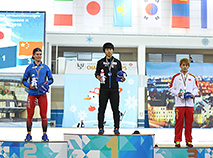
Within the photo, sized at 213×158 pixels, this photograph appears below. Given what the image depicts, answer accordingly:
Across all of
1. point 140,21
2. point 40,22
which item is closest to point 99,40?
point 140,21

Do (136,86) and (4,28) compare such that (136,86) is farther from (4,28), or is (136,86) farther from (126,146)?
(126,146)

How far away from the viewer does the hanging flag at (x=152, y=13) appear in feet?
52.0

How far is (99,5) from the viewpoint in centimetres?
1600

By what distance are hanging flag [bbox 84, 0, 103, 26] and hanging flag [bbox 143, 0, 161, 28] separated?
2112mm

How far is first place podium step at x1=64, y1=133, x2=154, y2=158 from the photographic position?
5.41 m

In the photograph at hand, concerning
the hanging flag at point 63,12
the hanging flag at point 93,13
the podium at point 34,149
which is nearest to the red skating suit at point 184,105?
the podium at point 34,149

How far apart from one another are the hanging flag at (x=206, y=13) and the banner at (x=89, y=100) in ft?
14.0

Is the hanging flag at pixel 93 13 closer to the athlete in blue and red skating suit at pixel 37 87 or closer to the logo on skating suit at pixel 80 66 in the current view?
the logo on skating suit at pixel 80 66

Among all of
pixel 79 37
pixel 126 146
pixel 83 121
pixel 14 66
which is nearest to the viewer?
pixel 126 146

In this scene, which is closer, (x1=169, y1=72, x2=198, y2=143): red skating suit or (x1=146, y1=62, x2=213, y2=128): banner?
(x1=169, y1=72, x2=198, y2=143): red skating suit

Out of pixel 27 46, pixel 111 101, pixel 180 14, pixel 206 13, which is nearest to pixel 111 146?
pixel 111 101

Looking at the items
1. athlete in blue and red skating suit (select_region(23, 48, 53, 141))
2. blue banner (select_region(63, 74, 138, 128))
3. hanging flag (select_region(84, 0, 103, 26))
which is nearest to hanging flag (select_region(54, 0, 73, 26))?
hanging flag (select_region(84, 0, 103, 26))

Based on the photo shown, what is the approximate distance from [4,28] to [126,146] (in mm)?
11168

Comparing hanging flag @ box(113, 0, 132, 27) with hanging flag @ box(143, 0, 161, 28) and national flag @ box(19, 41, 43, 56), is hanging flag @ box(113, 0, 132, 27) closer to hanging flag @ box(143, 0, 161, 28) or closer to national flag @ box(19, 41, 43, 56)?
hanging flag @ box(143, 0, 161, 28)
